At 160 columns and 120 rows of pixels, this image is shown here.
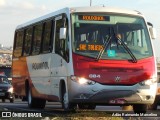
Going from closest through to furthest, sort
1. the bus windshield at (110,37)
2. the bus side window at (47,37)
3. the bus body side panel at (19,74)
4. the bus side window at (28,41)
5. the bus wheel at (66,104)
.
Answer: the bus windshield at (110,37)
the bus wheel at (66,104)
the bus side window at (47,37)
the bus side window at (28,41)
the bus body side panel at (19,74)

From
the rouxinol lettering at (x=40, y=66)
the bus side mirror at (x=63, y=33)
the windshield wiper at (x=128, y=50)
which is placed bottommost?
the rouxinol lettering at (x=40, y=66)

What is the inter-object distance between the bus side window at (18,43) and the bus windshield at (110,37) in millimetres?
7626

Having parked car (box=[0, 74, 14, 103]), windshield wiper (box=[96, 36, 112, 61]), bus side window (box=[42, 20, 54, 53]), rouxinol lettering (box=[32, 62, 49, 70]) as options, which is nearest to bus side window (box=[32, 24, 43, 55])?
rouxinol lettering (box=[32, 62, 49, 70])

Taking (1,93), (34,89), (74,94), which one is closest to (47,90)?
(34,89)

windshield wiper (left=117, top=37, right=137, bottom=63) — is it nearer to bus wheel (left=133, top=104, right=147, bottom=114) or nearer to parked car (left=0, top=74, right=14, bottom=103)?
bus wheel (left=133, top=104, right=147, bottom=114)

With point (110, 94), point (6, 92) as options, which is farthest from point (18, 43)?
point (110, 94)

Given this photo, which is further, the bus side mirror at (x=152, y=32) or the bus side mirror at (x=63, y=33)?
the bus side mirror at (x=152, y=32)

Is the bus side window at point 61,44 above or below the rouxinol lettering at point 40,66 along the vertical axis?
above

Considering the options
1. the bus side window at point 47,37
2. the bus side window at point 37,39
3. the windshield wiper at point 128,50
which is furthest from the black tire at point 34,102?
the windshield wiper at point 128,50

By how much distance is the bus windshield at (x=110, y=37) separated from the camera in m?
16.4

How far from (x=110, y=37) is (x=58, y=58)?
2093mm

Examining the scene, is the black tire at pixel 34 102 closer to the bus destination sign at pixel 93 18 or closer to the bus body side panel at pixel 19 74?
the bus body side panel at pixel 19 74

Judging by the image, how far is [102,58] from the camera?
16266 millimetres

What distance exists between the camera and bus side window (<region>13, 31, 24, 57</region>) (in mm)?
24188
